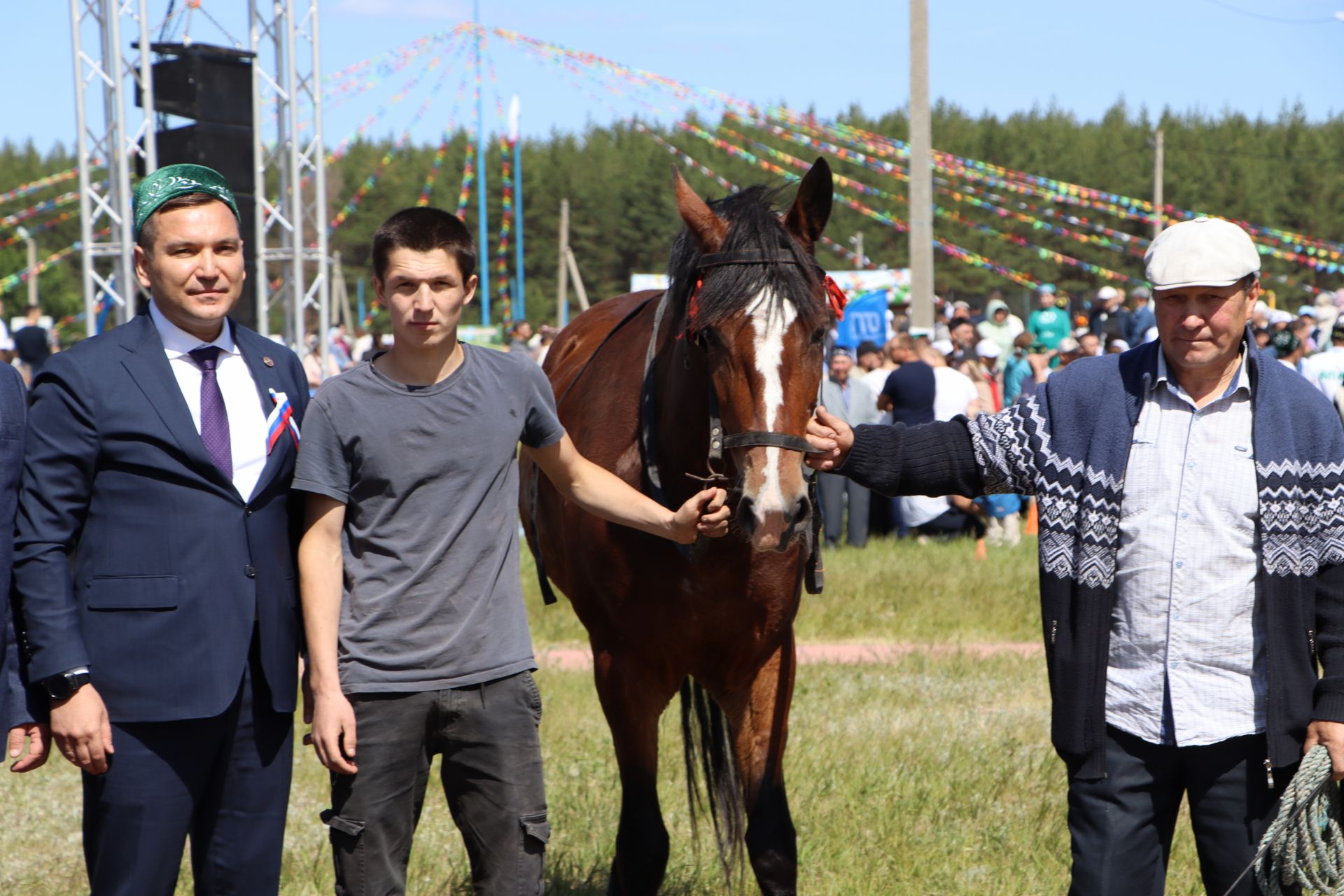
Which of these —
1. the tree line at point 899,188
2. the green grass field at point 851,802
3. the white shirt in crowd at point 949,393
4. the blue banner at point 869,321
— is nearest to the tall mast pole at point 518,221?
the tree line at point 899,188

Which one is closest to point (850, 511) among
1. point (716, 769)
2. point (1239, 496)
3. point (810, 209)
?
point (716, 769)

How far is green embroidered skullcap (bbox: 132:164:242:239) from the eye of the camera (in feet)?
8.55

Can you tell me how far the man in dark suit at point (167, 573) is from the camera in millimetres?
2506

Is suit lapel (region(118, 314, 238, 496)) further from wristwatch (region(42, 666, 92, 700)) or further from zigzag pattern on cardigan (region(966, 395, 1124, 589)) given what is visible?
zigzag pattern on cardigan (region(966, 395, 1124, 589))

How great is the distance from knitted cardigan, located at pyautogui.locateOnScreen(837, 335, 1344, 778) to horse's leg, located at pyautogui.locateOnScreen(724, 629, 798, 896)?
930mm

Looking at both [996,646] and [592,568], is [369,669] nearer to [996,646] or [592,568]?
[592,568]

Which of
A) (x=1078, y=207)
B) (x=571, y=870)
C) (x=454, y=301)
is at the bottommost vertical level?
(x=571, y=870)

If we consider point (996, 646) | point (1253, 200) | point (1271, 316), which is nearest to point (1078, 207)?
point (1253, 200)

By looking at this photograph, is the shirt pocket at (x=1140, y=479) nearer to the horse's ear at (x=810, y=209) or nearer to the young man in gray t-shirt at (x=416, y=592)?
the horse's ear at (x=810, y=209)

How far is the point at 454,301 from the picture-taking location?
279cm

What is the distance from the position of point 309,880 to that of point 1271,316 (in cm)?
1488

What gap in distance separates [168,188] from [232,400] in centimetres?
45

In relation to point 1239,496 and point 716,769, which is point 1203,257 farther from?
point 716,769

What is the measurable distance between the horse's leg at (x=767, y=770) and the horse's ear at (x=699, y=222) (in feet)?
3.84
